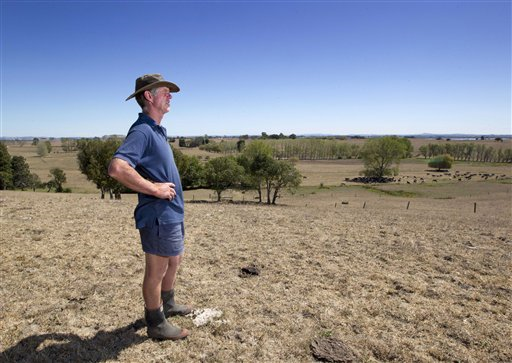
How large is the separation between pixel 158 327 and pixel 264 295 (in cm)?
208

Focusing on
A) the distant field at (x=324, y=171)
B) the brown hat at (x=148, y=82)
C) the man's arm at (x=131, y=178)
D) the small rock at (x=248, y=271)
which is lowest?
the distant field at (x=324, y=171)

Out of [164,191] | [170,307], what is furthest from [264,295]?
[164,191]

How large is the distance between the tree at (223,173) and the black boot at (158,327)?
1587 inches

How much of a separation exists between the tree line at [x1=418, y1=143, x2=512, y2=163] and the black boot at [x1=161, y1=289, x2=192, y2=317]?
191324mm

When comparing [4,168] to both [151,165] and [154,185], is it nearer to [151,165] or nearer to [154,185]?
[151,165]

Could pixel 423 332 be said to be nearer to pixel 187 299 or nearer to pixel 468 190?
pixel 187 299

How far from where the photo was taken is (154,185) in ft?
11.0

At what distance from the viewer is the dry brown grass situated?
4.02 meters

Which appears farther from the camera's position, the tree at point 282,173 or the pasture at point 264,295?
the tree at point 282,173

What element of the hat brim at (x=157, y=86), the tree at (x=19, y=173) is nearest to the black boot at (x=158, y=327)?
the hat brim at (x=157, y=86)

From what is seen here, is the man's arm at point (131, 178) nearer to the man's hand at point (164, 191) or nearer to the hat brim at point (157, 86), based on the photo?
the man's hand at point (164, 191)

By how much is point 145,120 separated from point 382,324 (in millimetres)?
4384

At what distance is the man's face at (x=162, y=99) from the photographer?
3688 millimetres

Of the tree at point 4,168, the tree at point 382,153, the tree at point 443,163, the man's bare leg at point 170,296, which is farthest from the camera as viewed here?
the tree at point 443,163
